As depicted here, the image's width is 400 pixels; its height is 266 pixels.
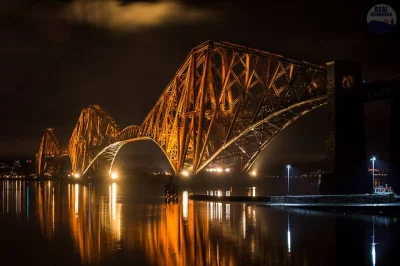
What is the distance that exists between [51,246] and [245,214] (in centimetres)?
1723

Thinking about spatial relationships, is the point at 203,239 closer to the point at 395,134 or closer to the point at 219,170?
the point at 395,134

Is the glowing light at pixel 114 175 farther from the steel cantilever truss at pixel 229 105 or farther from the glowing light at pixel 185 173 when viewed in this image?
the glowing light at pixel 185 173

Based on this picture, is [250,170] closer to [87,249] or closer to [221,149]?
[221,149]

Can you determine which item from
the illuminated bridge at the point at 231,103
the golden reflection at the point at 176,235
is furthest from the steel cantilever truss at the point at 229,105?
the golden reflection at the point at 176,235

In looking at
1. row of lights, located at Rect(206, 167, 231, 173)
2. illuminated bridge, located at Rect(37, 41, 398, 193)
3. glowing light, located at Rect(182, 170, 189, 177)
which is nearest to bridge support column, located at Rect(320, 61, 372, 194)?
illuminated bridge, located at Rect(37, 41, 398, 193)

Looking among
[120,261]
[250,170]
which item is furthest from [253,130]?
[120,261]

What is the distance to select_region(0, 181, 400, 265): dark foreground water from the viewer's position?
24.0 metres

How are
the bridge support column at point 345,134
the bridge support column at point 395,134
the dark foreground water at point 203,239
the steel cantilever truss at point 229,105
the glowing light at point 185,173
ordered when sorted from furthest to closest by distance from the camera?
the glowing light at point 185,173, the steel cantilever truss at point 229,105, the bridge support column at point 395,134, the bridge support column at point 345,134, the dark foreground water at point 203,239

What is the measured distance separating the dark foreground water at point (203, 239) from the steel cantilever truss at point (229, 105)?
23.9m

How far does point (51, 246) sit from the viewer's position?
94.0 feet

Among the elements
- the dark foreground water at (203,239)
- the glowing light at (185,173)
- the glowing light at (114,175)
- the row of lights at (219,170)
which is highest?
the row of lights at (219,170)

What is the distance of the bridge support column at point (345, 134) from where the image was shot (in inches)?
1842

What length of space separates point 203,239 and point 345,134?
842 inches

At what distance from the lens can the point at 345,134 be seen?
47.5m
